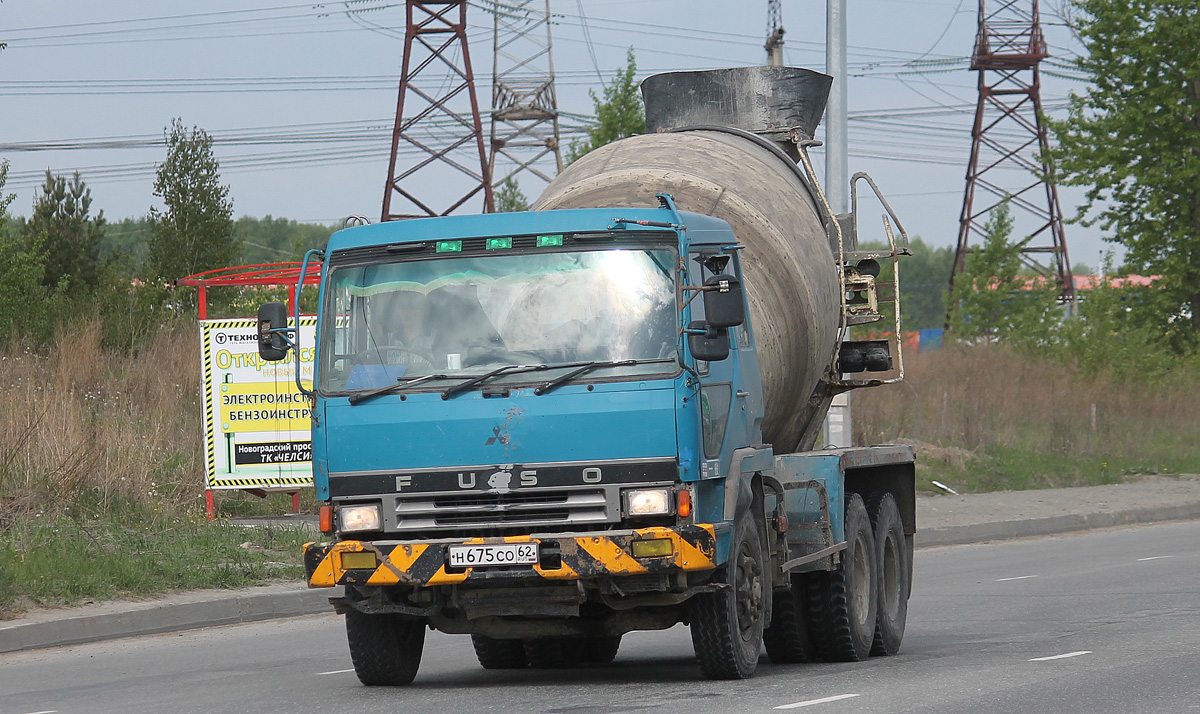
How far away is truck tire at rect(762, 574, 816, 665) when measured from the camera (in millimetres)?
10047

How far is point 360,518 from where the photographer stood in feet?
26.2

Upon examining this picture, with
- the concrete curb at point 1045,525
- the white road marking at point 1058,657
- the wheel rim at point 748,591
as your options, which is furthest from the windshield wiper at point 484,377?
Result: the concrete curb at point 1045,525

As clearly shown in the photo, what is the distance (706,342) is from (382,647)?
255 cm

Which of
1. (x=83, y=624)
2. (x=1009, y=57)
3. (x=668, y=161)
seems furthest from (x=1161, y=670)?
(x=1009, y=57)

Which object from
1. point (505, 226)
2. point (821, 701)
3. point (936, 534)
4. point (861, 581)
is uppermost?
point (505, 226)

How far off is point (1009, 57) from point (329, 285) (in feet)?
175

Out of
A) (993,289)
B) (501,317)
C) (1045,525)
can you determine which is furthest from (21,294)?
(993,289)

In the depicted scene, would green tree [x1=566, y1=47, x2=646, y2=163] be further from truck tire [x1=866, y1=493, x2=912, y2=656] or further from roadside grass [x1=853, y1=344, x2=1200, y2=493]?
truck tire [x1=866, y1=493, x2=912, y2=656]

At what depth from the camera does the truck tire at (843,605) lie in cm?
994

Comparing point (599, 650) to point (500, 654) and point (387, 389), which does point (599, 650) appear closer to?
point (500, 654)

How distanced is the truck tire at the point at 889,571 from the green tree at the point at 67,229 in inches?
1222

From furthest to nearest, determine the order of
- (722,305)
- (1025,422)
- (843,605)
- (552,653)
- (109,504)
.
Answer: (1025,422), (109,504), (552,653), (843,605), (722,305)

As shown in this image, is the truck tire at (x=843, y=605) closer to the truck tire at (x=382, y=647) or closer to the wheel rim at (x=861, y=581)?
the wheel rim at (x=861, y=581)

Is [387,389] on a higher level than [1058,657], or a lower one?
higher
